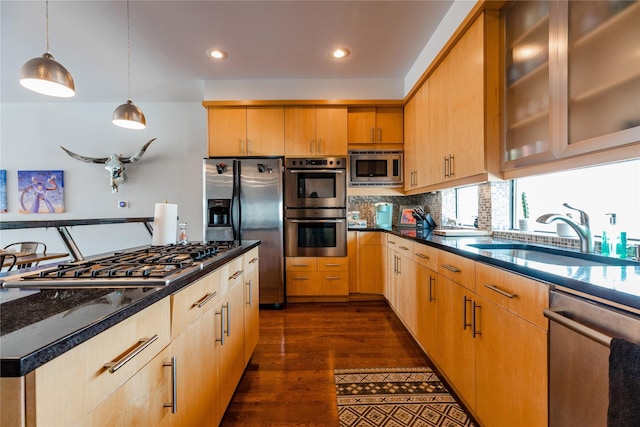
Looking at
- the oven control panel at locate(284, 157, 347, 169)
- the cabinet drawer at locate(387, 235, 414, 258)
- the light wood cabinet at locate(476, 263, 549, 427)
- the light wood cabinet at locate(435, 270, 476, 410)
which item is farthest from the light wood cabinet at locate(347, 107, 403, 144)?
→ the light wood cabinet at locate(476, 263, 549, 427)

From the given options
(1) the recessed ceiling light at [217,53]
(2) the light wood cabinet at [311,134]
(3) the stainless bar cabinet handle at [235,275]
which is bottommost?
(3) the stainless bar cabinet handle at [235,275]

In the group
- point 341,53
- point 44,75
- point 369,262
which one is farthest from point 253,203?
point 44,75

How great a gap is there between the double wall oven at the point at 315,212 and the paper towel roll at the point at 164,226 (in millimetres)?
1696

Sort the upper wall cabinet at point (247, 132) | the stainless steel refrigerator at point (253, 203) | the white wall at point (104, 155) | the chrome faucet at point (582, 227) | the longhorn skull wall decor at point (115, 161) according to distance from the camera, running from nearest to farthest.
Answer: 1. the chrome faucet at point (582, 227)
2. the stainless steel refrigerator at point (253, 203)
3. the upper wall cabinet at point (247, 132)
4. the longhorn skull wall decor at point (115, 161)
5. the white wall at point (104, 155)

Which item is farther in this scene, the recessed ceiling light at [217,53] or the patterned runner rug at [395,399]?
the recessed ceiling light at [217,53]

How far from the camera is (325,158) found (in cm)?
343

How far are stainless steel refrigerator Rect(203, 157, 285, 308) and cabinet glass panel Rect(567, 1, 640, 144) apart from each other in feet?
8.60

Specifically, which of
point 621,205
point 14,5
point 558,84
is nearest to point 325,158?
point 558,84

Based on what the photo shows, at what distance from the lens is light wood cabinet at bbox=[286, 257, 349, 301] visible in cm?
338

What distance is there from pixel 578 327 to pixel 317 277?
274 cm

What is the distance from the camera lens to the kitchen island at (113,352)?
0.47 meters

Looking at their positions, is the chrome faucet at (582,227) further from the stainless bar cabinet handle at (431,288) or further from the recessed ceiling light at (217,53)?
the recessed ceiling light at (217,53)

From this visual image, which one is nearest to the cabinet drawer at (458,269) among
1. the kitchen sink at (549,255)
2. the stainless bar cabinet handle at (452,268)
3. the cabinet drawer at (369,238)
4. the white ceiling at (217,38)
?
the stainless bar cabinet handle at (452,268)

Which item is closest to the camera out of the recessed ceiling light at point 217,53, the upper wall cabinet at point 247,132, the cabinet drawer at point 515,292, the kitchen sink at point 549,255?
the cabinet drawer at point 515,292
